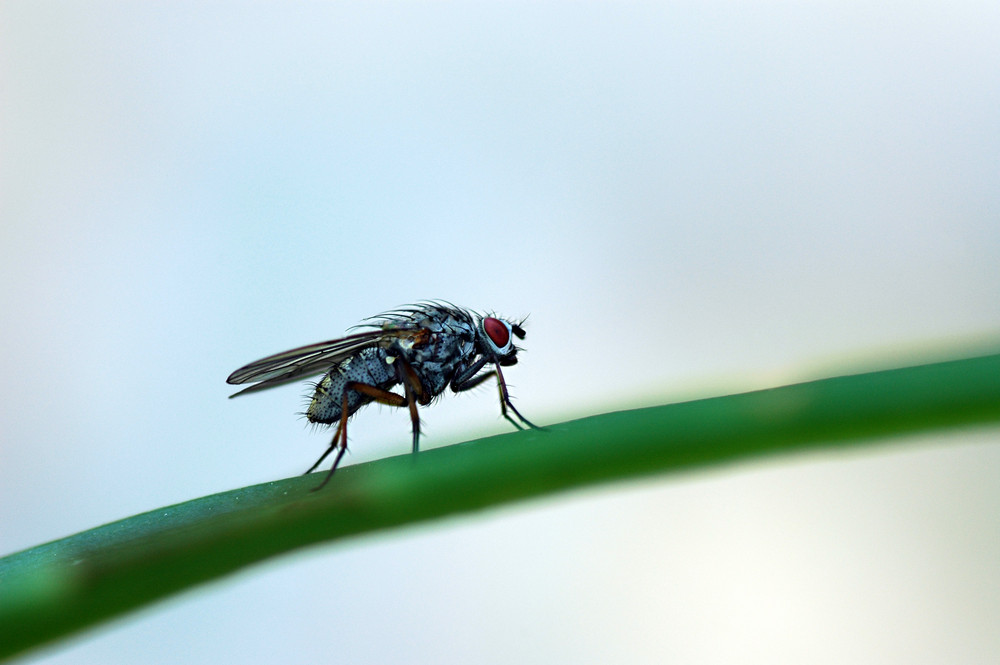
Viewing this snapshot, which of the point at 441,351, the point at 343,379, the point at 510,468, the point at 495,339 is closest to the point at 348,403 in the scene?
the point at 343,379

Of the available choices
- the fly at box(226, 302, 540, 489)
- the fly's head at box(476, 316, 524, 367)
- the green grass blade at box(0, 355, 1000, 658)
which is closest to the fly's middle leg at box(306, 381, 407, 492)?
the fly at box(226, 302, 540, 489)

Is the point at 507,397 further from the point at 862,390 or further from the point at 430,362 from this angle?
the point at 862,390

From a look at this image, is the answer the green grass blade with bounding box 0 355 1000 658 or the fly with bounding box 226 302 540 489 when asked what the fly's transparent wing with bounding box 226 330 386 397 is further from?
the green grass blade with bounding box 0 355 1000 658

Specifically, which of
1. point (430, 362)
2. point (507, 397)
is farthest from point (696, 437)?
point (430, 362)

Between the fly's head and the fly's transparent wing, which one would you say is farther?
the fly's head

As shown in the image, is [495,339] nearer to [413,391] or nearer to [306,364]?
[413,391]

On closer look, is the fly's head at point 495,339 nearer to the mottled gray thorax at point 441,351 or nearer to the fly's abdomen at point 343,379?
the mottled gray thorax at point 441,351

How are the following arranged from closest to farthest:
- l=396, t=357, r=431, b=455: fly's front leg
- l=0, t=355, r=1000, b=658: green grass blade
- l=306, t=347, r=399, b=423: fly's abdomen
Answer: l=0, t=355, r=1000, b=658: green grass blade, l=396, t=357, r=431, b=455: fly's front leg, l=306, t=347, r=399, b=423: fly's abdomen

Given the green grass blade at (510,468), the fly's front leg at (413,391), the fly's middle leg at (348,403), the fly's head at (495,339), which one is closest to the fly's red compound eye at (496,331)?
the fly's head at (495,339)
